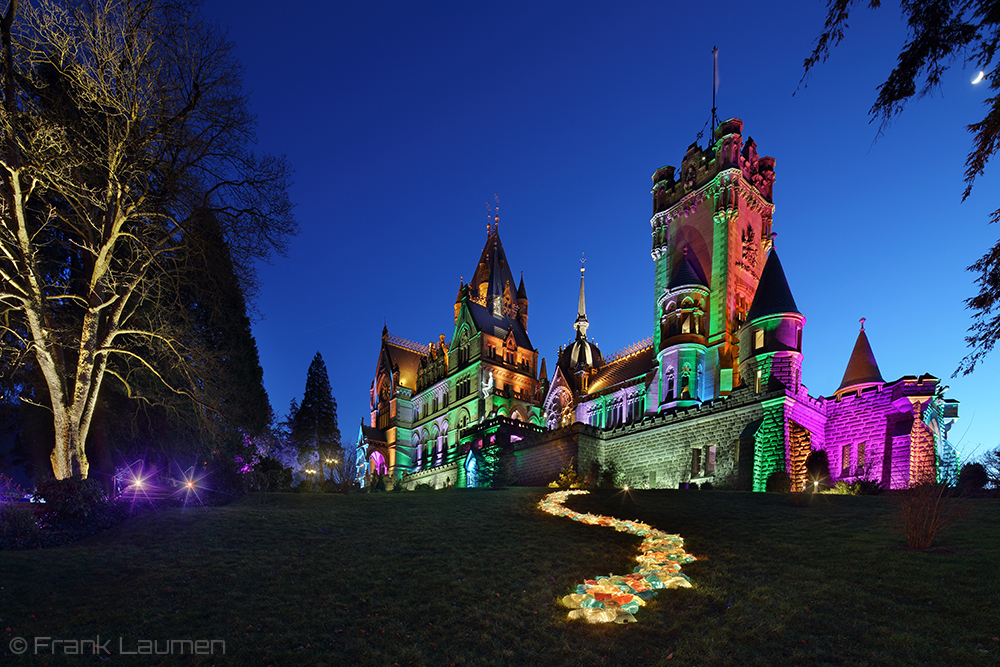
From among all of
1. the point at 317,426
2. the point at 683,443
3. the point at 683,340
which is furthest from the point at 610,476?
the point at 317,426

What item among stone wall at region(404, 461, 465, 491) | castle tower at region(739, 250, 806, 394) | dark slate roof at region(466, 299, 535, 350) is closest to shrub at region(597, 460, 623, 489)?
castle tower at region(739, 250, 806, 394)

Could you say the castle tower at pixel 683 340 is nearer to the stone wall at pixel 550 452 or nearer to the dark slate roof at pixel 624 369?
the dark slate roof at pixel 624 369

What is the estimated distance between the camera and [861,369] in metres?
31.5


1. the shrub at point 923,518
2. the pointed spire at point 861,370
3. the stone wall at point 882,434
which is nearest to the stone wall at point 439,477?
the stone wall at point 882,434

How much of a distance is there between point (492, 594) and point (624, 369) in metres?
36.8

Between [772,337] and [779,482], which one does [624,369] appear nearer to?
[772,337]

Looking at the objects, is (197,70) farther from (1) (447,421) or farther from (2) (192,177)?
(1) (447,421)

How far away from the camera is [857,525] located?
15.0 meters

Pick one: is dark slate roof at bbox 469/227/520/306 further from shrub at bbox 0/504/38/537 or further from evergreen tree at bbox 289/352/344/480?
shrub at bbox 0/504/38/537

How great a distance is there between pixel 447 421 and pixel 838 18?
53.9 metres

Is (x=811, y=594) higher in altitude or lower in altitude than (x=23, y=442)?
lower

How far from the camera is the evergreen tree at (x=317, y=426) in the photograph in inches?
2058

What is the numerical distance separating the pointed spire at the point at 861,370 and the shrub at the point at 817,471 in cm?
674

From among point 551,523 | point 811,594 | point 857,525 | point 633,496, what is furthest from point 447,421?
point 811,594
